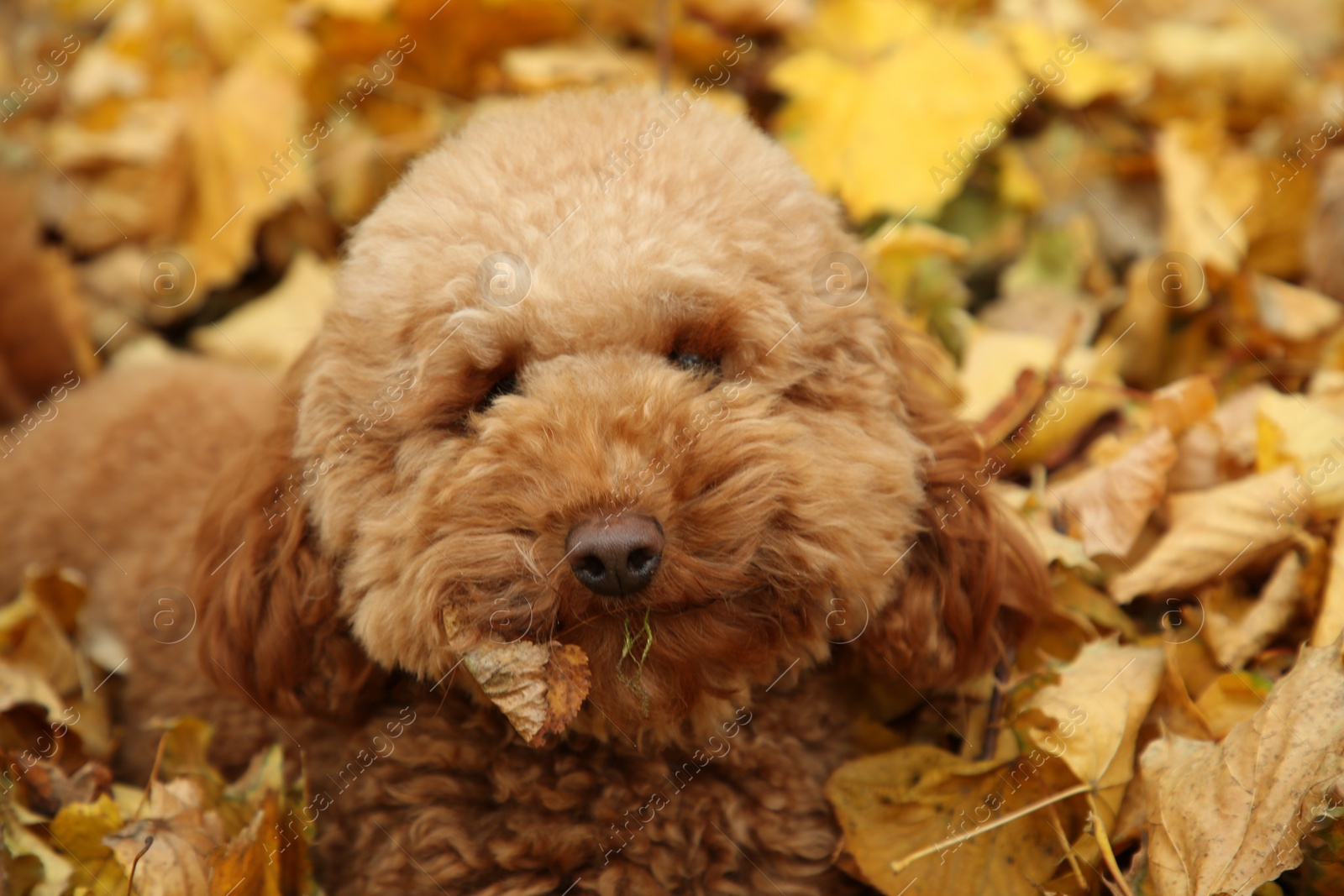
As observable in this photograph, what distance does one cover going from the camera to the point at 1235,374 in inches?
117

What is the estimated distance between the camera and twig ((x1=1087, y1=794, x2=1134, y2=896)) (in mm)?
1822

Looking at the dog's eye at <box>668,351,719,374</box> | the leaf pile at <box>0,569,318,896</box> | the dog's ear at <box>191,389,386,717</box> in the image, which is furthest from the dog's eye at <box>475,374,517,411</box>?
the leaf pile at <box>0,569,318,896</box>

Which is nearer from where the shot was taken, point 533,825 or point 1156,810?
point 1156,810

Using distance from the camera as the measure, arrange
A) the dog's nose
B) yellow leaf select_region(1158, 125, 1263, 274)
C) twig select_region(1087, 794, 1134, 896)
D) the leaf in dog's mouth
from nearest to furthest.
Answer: the dog's nose → the leaf in dog's mouth → twig select_region(1087, 794, 1134, 896) → yellow leaf select_region(1158, 125, 1263, 274)

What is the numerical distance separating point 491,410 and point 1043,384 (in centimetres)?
136

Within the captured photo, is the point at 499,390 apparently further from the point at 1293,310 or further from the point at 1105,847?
the point at 1293,310

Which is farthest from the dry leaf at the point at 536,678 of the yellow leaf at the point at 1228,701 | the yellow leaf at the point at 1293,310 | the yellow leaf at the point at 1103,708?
the yellow leaf at the point at 1293,310

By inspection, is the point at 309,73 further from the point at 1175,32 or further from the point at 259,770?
the point at 1175,32

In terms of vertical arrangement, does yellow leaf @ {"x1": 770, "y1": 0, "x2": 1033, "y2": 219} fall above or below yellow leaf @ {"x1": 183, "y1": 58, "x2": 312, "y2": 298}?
below

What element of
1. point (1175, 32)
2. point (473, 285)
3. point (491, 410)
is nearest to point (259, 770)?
point (491, 410)

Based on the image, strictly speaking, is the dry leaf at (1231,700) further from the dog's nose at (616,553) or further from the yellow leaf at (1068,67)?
the yellow leaf at (1068,67)

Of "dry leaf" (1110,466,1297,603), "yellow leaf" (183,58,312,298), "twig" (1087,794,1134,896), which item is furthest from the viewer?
"yellow leaf" (183,58,312,298)

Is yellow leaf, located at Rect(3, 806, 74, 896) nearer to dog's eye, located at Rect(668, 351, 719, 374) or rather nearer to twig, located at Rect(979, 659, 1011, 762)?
dog's eye, located at Rect(668, 351, 719, 374)

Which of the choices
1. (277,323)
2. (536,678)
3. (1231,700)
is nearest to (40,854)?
(536,678)
